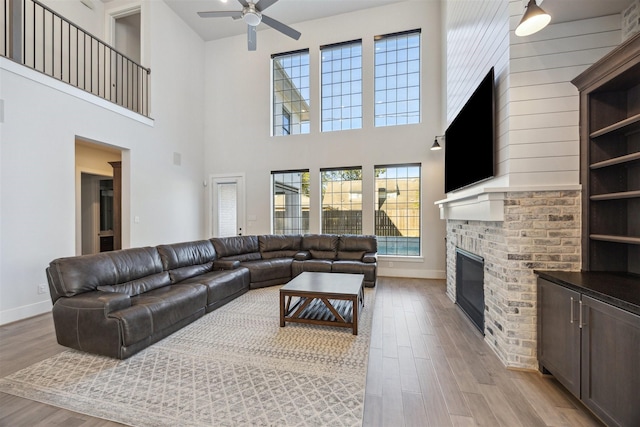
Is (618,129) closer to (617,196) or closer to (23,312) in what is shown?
(617,196)

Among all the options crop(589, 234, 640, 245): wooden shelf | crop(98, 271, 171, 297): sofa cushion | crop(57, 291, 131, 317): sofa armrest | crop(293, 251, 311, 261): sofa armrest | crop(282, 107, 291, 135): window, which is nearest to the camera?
crop(589, 234, 640, 245): wooden shelf

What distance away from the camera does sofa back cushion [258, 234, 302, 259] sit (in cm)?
554

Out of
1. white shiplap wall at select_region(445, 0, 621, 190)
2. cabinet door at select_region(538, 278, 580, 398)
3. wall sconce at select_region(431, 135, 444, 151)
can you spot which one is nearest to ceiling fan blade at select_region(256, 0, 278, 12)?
white shiplap wall at select_region(445, 0, 621, 190)

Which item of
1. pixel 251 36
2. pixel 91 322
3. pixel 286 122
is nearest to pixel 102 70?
pixel 251 36

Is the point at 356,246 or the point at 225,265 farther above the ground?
the point at 356,246

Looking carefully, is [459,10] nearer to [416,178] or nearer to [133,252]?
[416,178]

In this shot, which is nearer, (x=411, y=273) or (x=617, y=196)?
(x=617, y=196)

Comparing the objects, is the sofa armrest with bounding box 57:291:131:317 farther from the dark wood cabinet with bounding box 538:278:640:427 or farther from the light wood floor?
the dark wood cabinet with bounding box 538:278:640:427

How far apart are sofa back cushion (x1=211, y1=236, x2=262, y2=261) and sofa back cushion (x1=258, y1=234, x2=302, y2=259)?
13cm

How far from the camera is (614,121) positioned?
2094mm

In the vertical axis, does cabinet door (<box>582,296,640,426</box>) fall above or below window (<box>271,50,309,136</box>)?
below

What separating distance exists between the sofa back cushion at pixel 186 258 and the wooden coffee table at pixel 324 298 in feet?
5.13

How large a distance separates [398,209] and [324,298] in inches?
137

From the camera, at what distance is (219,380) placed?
2051mm
